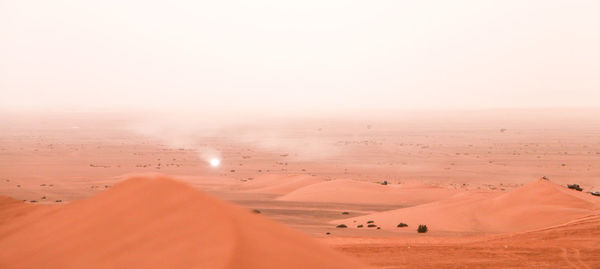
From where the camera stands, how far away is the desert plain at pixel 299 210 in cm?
1327

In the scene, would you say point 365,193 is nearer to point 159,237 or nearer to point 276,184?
point 276,184

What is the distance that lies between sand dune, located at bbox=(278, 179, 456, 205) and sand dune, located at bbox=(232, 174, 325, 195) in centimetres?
285

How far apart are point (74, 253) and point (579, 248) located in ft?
54.8

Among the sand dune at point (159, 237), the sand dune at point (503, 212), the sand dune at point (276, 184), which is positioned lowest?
the sand dune at point (276, 184)

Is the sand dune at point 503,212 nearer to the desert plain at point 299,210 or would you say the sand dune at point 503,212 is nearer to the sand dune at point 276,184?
the desert plain at point 299,210

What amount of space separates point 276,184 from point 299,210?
17.6 metres

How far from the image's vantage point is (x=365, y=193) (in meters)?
52.8

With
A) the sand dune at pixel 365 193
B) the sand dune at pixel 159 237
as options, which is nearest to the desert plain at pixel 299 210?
the sand dune at pixel 159 237

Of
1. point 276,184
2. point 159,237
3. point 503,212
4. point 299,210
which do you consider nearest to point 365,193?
point 299,210

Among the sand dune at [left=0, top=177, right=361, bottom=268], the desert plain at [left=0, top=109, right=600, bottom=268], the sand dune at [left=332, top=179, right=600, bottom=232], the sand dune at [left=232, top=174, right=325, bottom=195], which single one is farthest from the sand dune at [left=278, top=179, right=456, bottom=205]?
the sand dune at [left=0, top=177, right=361, bottom=268]

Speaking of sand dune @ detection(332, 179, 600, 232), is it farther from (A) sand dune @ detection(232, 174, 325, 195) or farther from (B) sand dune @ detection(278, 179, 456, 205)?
(A) sand dune @ detection(232, 174, 325, 195)

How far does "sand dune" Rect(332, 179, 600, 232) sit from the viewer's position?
107 feet

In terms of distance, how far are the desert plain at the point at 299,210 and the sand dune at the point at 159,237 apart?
4 cm

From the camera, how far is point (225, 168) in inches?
3280
